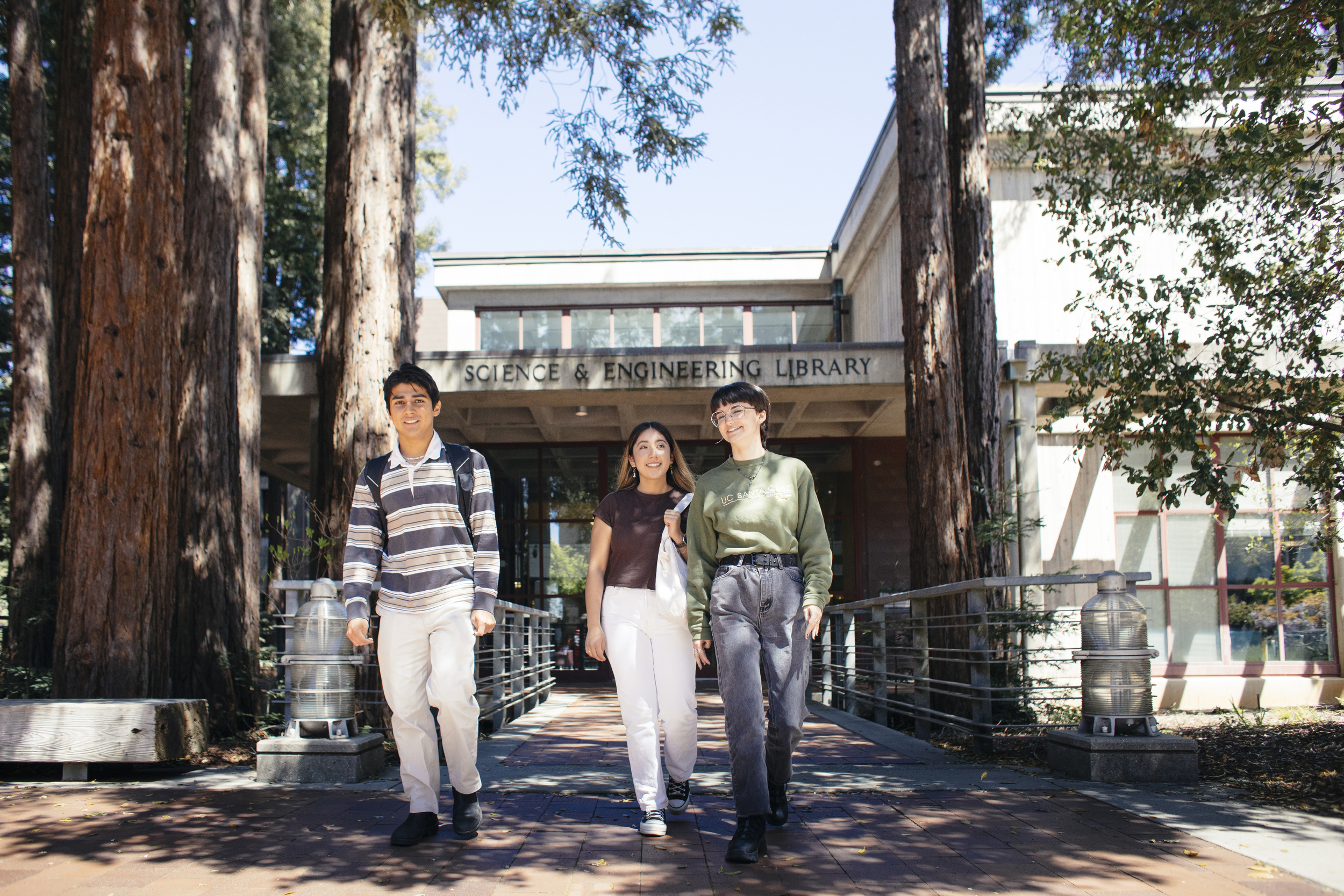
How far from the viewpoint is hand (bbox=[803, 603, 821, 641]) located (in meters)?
4.01

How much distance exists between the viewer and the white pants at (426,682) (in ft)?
13.3

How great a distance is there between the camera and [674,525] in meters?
4.38

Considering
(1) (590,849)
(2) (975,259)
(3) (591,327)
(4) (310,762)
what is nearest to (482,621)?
(1) (590,849)

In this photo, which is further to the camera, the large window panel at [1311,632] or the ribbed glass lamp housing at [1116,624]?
the large window panel at [1311,632]

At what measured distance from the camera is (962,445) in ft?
28.1

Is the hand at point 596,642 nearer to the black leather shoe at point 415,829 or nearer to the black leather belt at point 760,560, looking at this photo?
the black leather belt at point 760,560

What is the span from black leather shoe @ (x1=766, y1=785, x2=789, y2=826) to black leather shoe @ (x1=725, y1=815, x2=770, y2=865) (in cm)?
43

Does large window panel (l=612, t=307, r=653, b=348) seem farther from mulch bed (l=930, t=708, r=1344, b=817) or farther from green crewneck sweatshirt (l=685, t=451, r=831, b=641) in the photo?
green crewneck sweatshirt (l=685, t=451, r=831, b=641)

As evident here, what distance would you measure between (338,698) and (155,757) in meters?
1.09

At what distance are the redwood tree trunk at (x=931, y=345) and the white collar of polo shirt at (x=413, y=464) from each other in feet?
15.9

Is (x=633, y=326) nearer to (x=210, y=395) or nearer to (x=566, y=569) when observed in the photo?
(x=566, y=569)

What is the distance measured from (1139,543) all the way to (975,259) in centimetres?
504

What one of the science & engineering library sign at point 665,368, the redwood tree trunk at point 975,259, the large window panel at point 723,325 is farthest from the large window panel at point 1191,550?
the large window panel at point 723,325

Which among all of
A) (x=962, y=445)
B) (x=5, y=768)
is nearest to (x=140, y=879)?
(x=5, y=768)
